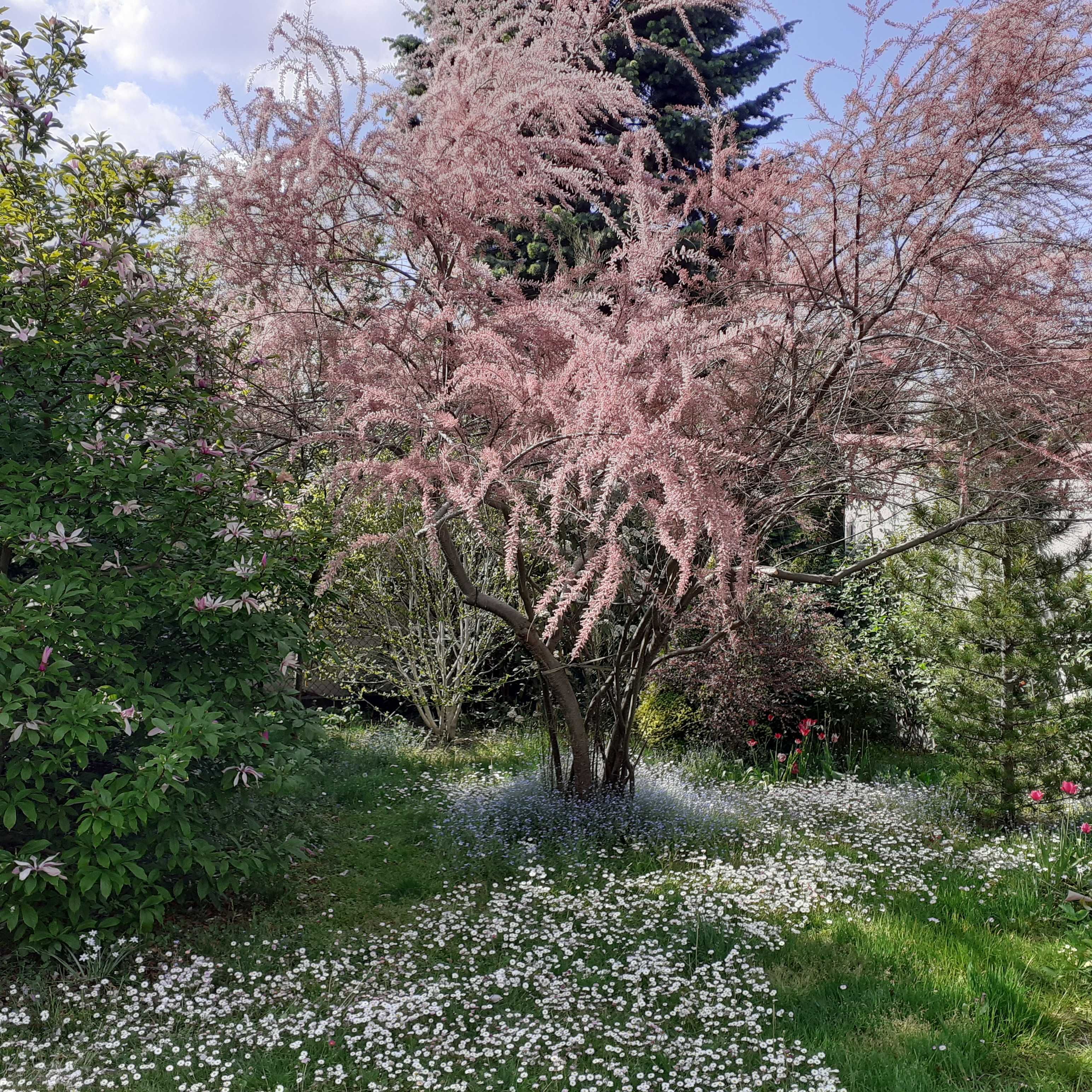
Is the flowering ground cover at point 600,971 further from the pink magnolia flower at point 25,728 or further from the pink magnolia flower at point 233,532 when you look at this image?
the pink magnolia flower at point 233,532

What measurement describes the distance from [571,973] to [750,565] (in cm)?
165

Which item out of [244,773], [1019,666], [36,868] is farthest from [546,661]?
[1019,666]

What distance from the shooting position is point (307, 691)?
8.90 meters

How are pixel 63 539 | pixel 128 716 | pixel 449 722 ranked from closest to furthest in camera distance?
pixel 128 716 → pixel 63 539 → pixel 449 722

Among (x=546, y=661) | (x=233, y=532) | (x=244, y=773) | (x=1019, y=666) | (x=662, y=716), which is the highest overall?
(x=233, y=532)

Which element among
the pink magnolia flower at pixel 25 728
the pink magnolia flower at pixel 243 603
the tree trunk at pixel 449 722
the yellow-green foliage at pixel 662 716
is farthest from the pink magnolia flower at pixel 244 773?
the tree trunk at pixel 449 722

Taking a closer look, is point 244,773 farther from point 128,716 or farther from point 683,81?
point 683,81

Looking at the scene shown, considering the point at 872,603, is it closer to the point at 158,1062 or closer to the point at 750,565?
the point at 750,565

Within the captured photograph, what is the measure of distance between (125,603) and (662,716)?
4527 millimetres

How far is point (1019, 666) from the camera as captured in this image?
16.5 feet

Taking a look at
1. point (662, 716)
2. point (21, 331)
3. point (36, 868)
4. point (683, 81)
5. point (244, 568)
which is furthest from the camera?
point (683, 81)

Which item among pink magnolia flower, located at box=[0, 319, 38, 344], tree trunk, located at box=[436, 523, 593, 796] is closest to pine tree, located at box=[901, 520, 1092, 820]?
tree trunk, located at box=[436, 523, 593, 796]

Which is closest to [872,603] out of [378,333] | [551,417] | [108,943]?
[551,417]

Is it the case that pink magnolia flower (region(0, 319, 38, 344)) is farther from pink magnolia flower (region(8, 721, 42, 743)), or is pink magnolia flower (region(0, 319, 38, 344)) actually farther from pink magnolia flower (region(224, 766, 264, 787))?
pink magnolia flower (region(224, 766, 264, 787))
